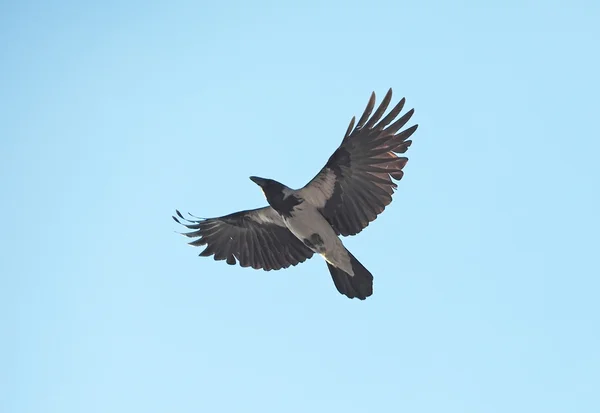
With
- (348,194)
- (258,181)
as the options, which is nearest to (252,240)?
(258,181)

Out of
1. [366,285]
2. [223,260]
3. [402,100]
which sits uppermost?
[402,100]

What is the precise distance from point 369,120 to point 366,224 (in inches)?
74.4

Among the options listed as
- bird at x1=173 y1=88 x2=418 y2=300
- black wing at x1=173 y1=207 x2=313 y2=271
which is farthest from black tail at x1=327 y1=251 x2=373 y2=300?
black wing at x1=173 y1=207 x2=313 y2=271

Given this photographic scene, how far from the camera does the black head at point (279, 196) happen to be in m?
17.1

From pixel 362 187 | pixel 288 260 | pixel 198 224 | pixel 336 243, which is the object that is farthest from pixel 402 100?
pixel 198 224

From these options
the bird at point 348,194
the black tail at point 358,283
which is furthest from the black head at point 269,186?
the black tail at point 358,283

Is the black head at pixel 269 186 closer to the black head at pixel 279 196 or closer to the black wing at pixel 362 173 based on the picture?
the black head at pixel 279 196

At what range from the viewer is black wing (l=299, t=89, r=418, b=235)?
16328 millimetres

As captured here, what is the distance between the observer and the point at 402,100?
16.2m

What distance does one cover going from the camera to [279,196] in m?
17.2

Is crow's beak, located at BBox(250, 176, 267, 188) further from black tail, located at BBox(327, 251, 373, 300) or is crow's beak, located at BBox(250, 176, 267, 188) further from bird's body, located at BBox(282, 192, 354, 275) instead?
black tail, located at BBox(327, 251, 373, 300)

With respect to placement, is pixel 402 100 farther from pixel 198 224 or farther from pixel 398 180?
pixel 198 224

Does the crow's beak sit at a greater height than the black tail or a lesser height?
greater

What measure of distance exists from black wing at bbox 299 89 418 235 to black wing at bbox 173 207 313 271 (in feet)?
4.73
